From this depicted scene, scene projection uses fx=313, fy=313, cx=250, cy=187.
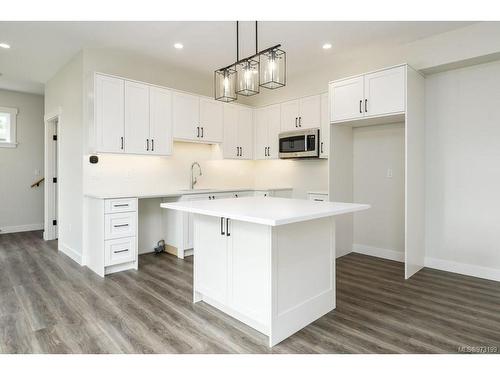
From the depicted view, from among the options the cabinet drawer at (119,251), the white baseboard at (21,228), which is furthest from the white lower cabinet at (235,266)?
the white baseboard at (21,228)

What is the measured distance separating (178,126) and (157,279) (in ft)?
7.01

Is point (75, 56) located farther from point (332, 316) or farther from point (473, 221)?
point (473, 221)

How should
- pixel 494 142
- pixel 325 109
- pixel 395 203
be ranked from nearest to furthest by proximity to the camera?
pixel 494 142 < pixel 395 203 < pixel 325 109

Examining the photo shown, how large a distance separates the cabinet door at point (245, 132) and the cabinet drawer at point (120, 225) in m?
2.19

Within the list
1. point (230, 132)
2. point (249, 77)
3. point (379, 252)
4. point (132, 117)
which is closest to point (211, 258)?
point (249, 77)

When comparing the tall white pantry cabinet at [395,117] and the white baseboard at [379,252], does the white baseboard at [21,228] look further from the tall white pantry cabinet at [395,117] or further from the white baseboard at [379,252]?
the white baseboard at [379,252]

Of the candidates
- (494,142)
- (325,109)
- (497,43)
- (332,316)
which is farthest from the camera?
(325,109)

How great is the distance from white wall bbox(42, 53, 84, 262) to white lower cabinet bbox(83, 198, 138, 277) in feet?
1.32

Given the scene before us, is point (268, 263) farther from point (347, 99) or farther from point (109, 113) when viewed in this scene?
point (109, 113)

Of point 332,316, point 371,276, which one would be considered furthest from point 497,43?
point 332,316

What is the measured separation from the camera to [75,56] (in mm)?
4223

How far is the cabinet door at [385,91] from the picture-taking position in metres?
3.48

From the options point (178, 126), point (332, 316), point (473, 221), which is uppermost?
point (178, 126)

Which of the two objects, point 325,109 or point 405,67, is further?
point 325,109
